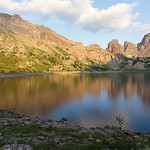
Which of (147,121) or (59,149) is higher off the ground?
(59,149)

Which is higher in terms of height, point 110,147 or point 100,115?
point 110,147

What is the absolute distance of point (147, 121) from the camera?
4059 centimetres

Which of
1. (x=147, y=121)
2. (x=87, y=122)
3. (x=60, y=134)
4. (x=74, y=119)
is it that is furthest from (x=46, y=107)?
(x=147, y=121)

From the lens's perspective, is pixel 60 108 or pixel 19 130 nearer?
pixel 19 130

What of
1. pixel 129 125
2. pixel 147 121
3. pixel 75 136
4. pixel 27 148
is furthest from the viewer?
pixel 147 121

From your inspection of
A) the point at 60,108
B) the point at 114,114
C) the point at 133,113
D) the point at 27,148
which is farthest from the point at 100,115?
the point at 27,148

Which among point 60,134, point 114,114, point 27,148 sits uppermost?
point 27,148

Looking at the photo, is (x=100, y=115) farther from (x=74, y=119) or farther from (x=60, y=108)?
(x=60, y=108)

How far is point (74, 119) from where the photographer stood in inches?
1681

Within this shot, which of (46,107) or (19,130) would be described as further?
(46,107)

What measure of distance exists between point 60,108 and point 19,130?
94.4 ft

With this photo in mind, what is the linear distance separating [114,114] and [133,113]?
23.5ft

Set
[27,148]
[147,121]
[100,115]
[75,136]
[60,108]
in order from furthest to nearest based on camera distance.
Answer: [60,108], [100,115], [147,121], [75,136], [27,148]

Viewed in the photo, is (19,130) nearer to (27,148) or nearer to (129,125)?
(27,148)
